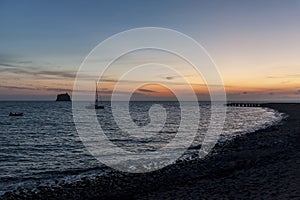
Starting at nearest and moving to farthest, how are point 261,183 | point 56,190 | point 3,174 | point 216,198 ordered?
point 216,198, point 261,183, point 56,190, point 3,174

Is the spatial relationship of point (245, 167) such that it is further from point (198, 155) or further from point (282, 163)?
point (198, 155)

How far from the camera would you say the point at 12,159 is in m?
24.7

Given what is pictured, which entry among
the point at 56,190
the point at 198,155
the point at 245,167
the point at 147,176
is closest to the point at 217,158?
the point at 198,155

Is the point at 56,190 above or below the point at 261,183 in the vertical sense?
below

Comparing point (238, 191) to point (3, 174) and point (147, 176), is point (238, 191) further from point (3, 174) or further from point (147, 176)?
point (3, 174)

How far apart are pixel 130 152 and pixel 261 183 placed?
52.3 feet

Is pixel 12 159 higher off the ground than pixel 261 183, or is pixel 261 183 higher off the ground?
pixel 261 183

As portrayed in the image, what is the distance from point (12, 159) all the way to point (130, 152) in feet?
32.5

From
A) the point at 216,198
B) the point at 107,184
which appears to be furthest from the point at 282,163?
the point at 107,184

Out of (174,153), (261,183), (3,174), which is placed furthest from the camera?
(174,153)

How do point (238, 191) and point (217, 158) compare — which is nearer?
point (238, 191)

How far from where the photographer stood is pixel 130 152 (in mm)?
27844

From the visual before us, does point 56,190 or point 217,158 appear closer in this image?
point 56,190

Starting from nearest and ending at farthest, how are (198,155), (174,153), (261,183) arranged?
(261,183) → (198,155) → (174,153)
